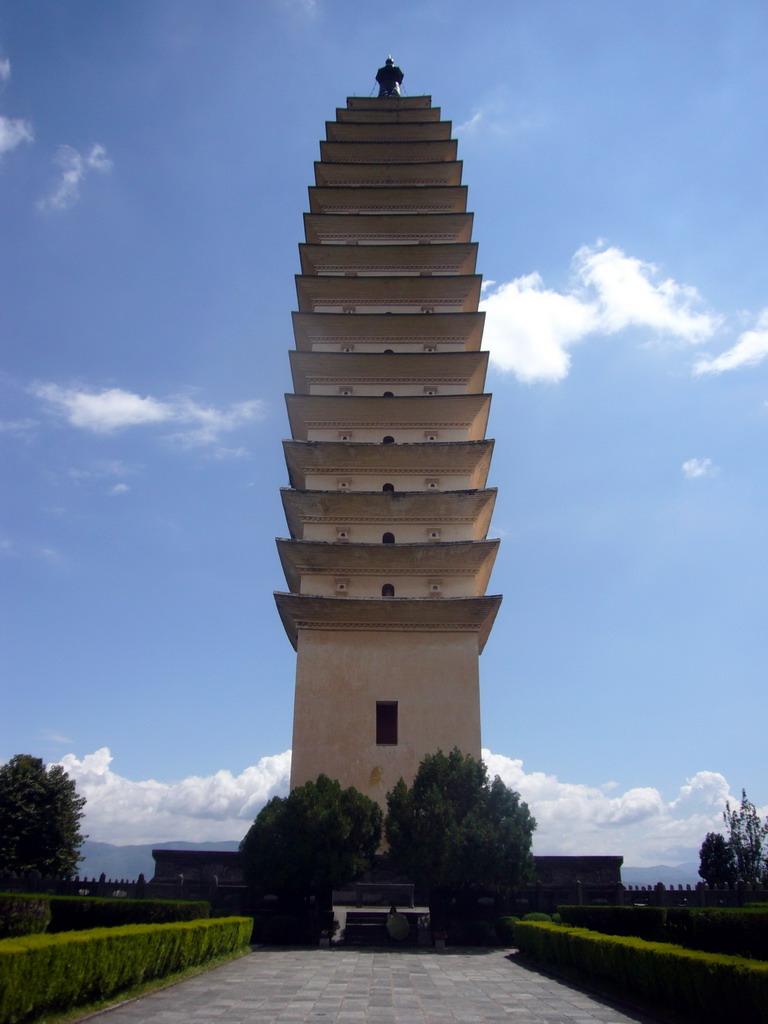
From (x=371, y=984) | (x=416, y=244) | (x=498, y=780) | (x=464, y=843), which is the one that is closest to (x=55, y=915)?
(x=371, y=984)

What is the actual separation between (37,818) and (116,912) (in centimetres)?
1908

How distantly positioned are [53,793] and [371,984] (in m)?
23.9

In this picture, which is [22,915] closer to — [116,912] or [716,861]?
[116,912]

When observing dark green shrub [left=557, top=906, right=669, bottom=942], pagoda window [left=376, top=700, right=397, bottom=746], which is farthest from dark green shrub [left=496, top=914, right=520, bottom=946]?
pagoda window [left=376, top=700, right=397, bottom=746]

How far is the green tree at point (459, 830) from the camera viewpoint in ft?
52.9

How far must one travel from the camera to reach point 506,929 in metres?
16.1

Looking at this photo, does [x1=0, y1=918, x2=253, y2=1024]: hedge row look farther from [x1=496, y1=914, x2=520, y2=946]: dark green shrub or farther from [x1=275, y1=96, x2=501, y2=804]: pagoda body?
[x1=275, y1=96, x2=501, y2=804]: pagoda body

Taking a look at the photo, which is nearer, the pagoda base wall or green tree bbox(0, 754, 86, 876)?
the pagoda base wall

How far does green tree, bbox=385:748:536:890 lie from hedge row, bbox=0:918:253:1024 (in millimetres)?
5084

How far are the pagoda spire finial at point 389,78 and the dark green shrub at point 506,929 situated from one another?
36.7 metres

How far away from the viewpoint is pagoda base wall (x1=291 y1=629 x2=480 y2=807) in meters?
20.4

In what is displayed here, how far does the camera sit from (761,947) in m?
10.8

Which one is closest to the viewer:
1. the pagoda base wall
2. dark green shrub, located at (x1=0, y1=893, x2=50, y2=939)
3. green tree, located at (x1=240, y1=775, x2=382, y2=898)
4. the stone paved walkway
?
the stone paved walkway

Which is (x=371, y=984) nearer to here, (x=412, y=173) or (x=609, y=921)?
(x=609, y=921)
